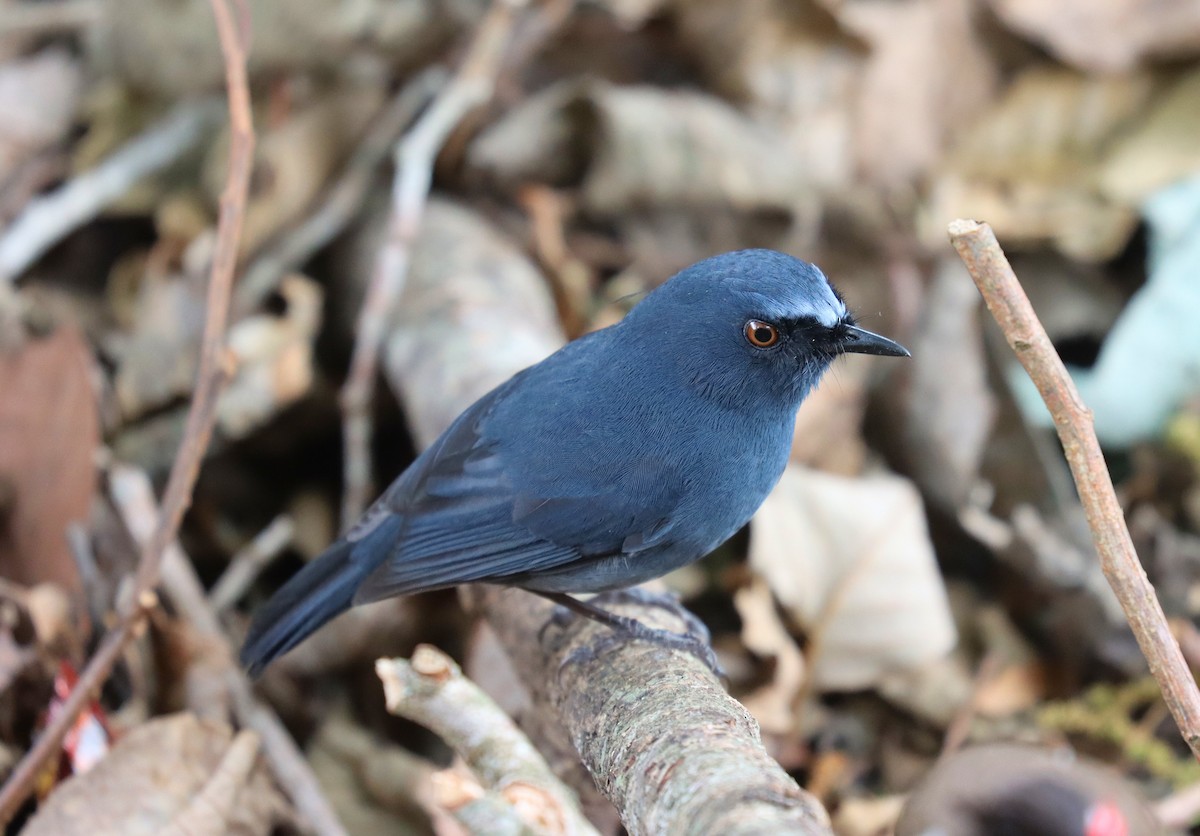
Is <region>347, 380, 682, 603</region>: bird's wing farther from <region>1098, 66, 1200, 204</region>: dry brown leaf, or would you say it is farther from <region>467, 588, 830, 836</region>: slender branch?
<region>1098, 66, 1200, 204</region>: dry brown leaf

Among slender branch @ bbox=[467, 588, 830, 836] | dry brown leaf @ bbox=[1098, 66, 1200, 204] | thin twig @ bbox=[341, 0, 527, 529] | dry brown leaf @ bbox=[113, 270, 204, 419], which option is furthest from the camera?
dry brown leaf @ bbox=[1098, 66, 1200, 204]

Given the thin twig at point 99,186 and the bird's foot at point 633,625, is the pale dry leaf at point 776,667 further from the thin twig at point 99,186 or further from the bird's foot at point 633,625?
the thin twig at point 99,186

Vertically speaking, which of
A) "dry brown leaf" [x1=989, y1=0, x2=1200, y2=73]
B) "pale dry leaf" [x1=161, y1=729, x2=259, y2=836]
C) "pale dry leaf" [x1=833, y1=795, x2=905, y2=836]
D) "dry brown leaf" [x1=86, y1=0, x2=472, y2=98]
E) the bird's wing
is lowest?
"pale dry leaf" [x1=833, y1=795, x2=905, y2=836]

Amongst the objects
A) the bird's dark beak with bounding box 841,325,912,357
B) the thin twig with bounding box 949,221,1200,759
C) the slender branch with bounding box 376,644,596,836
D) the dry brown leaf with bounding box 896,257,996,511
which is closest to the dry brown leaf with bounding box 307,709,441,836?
the slender branch with bounding box 376,644,596,836

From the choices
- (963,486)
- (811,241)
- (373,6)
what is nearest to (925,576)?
(963,486)

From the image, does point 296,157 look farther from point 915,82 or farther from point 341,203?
point 915,82

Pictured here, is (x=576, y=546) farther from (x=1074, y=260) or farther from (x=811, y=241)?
(x=1074, y=260)
